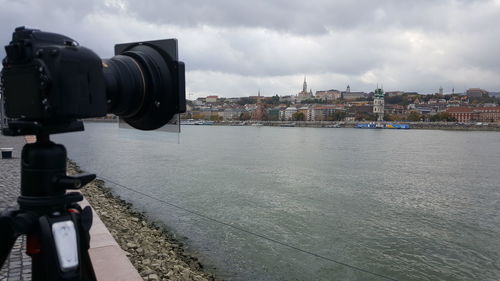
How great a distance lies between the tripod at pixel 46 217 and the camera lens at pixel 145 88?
0.23m

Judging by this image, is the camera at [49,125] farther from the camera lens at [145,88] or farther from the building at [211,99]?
the building at [211,99]

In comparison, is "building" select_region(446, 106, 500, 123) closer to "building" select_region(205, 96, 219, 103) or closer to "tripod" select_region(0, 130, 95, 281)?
"building" select_region(205, 96, 219, 103)

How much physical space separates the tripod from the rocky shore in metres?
3.22

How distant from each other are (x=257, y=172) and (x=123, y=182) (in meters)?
5.18

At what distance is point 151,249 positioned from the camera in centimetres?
534

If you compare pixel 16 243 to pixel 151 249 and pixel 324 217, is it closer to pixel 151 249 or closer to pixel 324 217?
pixel 151 249

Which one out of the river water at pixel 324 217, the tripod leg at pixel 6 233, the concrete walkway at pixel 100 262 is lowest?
the river water at pixel 324 217

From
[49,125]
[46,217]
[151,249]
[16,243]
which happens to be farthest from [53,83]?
[151,249]

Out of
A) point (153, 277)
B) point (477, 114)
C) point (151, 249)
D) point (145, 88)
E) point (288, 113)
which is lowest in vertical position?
point (151, 249)

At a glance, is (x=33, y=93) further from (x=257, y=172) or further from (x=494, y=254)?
(x=257, y=172)

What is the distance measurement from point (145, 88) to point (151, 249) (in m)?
4.66

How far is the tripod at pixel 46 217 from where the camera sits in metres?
0.87

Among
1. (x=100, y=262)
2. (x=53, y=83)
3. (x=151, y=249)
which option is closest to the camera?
(x=53, y=83)

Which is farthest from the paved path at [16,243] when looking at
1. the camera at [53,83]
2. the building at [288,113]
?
the building at [288,113]
